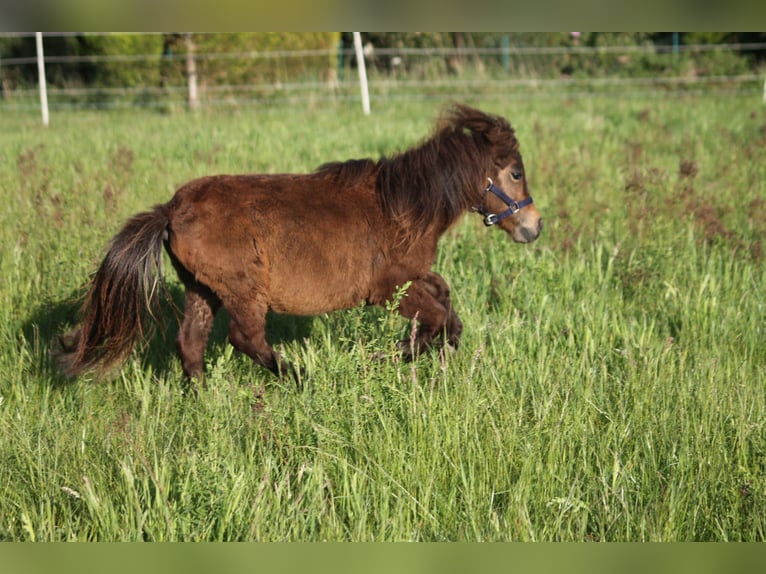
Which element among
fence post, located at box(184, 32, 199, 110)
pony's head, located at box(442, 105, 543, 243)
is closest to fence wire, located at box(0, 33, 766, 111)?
fence post, located at box(184, 32, 199, 110)

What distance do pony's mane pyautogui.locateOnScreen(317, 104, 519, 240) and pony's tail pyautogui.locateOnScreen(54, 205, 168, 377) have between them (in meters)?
1.07

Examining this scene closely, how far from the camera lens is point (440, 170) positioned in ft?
14.8

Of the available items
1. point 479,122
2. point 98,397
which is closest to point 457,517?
point 98,397

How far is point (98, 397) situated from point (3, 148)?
8.03 meters

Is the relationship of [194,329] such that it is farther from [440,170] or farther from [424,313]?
[440,170]

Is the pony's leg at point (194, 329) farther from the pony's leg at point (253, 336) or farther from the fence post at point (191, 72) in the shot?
the fence post at point (191, 72)

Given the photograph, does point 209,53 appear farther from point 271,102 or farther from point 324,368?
point 324,368

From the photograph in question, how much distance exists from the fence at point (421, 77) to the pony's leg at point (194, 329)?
11.4 m

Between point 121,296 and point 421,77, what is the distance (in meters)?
14.7

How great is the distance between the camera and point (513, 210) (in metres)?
4.67

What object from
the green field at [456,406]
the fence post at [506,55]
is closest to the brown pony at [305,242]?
the green field at [456,406]

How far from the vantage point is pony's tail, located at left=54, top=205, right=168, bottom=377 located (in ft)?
13.2

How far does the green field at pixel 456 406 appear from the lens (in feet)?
Result: 9.53

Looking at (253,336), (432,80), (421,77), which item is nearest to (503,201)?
(253,336)
